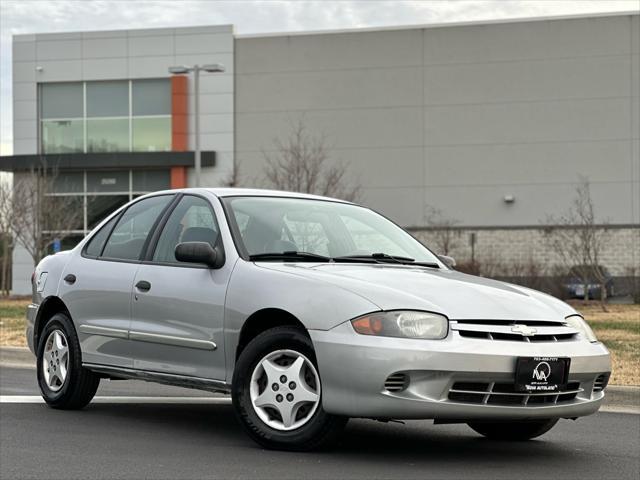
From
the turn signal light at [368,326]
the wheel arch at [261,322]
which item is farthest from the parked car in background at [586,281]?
the turn signal light at [368,326]

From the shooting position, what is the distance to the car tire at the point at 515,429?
23.4ft

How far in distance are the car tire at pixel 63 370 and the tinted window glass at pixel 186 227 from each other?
109 centimetres

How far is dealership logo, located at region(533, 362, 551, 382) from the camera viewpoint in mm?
6059

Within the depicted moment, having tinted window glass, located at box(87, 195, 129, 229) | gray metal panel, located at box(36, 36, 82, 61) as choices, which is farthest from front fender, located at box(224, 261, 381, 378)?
gray metal panel, located at box(36, 36, 82, 61)

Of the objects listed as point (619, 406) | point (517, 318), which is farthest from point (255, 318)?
point (619, 406)

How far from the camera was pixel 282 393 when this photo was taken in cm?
633

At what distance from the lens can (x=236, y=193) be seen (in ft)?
25.1

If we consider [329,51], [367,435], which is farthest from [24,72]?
[367,435]

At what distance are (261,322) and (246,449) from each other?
746 mm

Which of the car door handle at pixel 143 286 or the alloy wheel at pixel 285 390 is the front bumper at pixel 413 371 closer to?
the alloy wheel at pixel 285 390

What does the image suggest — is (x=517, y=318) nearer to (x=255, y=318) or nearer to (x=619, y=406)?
(x=255, y=318)

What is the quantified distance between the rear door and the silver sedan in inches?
0.6

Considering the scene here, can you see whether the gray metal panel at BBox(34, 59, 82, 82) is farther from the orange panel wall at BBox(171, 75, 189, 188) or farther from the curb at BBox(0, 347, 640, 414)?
the curb at BBox(0, 347, 640, 414)

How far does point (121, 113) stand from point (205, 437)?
36348 millimetres
